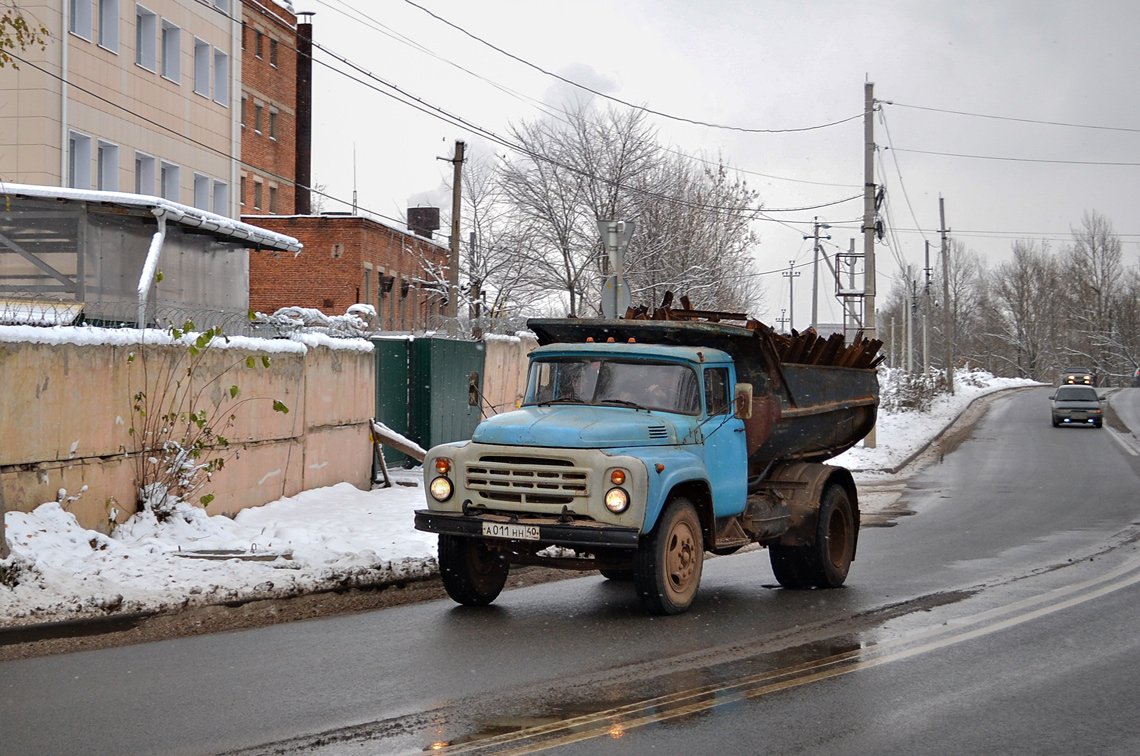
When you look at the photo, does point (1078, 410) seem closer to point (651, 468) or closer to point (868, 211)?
point (868, 211)

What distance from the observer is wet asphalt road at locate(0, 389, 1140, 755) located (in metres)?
5.77

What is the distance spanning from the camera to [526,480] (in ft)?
28.7

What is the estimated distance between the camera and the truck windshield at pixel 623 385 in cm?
958

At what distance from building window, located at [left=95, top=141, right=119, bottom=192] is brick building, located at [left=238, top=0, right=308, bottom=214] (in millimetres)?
12472

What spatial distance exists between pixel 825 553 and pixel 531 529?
11.0 feet

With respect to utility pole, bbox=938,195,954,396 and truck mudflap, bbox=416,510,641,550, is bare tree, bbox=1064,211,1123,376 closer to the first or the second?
utility pole, bbox=938,195,954,396

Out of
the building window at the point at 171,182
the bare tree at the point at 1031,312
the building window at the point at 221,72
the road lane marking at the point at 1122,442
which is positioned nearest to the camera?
the road lane marking at the point at 1122,442

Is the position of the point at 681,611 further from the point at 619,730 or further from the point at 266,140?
the point at 266,140

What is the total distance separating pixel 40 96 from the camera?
26.5 meters

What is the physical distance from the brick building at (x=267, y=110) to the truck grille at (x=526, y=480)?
35523 millimetres

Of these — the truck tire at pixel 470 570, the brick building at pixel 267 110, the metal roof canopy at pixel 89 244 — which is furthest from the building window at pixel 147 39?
the truck tire at pixel 470 570

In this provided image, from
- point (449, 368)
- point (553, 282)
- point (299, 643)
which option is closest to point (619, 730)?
point (299, 643)

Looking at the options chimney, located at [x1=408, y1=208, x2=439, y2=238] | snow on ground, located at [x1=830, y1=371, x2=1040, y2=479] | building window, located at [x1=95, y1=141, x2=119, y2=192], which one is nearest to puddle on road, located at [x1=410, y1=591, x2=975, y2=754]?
snow on ground, located at [x1=830, y1=371, x2=1040, y2=479]

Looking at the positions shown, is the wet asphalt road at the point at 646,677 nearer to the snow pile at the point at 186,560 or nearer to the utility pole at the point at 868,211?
the snow pile at the point at 186,560
